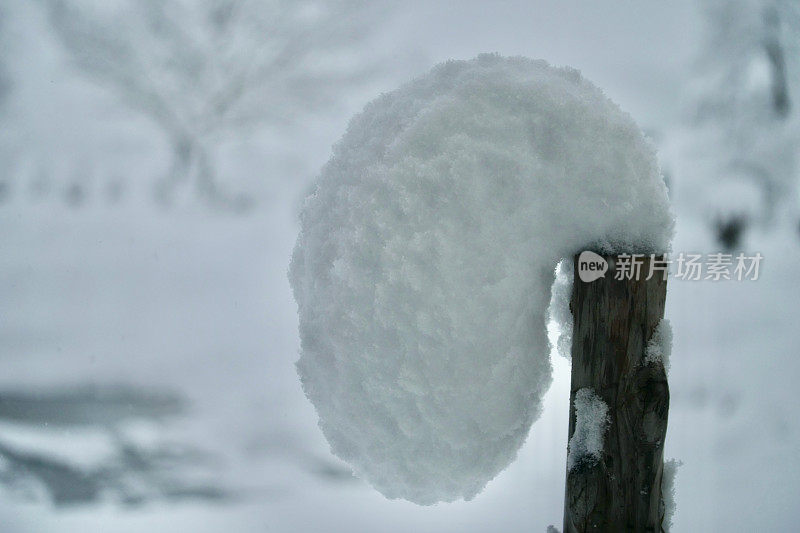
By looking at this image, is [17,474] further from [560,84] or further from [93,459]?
[560,84]

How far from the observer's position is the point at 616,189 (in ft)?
4.30

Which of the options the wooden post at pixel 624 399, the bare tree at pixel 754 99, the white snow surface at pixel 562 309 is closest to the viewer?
the wooden post at pixel 624 399

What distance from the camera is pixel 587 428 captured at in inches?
53.1

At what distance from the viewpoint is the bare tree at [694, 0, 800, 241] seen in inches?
171

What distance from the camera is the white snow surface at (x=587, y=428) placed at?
4.37 ft

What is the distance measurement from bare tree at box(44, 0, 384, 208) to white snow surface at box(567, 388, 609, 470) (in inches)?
154

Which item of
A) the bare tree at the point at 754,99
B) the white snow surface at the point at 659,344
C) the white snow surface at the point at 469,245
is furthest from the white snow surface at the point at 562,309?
the bare tree at the point at 754,99

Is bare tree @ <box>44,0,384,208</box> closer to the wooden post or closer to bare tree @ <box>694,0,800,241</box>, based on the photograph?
bare tree @ <box>694,0,800,241</box>

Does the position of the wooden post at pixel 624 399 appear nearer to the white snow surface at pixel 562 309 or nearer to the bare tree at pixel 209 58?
the white snow surface at pixel 562 309

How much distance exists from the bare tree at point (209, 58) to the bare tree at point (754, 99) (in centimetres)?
280

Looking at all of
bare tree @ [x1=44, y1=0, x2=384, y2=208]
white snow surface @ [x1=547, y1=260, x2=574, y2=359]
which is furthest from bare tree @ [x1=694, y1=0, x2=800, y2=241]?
white snow surface @ [x1=547, y1=260, x2=574, y2=359]

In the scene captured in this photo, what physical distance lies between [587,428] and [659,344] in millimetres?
263

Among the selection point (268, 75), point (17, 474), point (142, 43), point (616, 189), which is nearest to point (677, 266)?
point (616, 189)

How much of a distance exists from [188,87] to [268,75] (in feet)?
2.41
